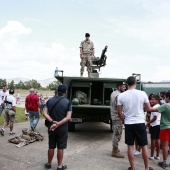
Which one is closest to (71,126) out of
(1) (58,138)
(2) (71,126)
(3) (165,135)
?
(2) (71,126)

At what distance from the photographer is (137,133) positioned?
14.8 ft

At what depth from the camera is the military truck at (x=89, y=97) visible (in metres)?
7.66

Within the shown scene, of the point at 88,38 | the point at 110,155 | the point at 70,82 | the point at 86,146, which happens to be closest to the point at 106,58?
the point at 88,38

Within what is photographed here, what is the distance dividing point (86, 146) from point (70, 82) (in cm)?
230

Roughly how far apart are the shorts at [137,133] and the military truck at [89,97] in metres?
2.89

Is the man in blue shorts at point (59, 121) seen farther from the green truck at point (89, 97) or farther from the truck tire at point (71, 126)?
the truck tire at point (71, 126)

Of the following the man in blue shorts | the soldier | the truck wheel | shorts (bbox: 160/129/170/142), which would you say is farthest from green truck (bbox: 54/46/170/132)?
the man in blue shorts

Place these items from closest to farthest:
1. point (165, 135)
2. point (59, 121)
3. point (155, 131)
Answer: point (59, 121) → point (165, 135) → point (155, 131)

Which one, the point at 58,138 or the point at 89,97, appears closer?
the point at 58,138

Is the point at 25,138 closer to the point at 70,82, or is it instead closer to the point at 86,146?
the point at 86,146

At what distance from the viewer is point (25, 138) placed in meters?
7.03

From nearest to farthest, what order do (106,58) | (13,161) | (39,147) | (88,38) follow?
(13,161), (39,147), (88,38), (106,58)

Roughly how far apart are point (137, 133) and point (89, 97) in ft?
13.5

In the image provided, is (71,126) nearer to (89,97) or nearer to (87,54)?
(89,97)
